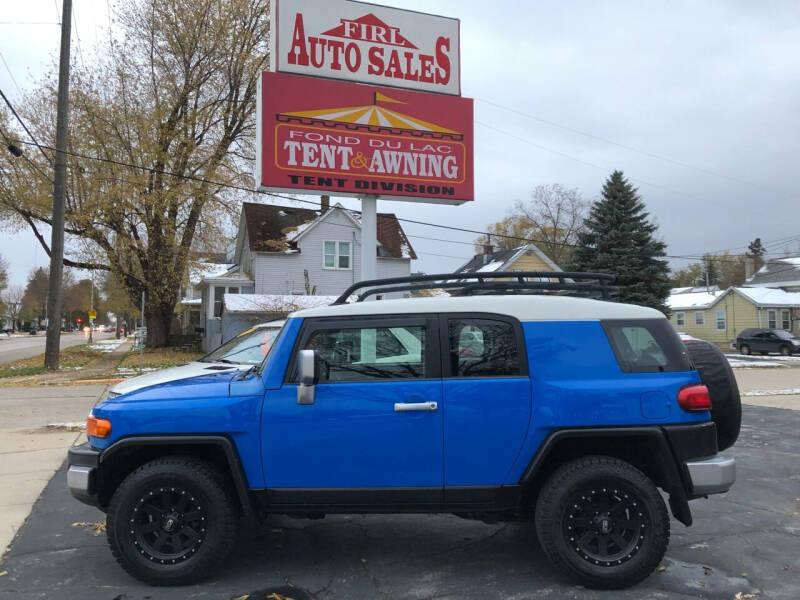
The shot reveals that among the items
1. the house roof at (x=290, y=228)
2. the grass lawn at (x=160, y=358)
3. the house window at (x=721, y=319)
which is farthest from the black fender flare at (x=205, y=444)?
the house window at (x=721, y=319)

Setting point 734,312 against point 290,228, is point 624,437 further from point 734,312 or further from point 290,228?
point 734,312

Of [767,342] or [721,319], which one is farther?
[721,319]

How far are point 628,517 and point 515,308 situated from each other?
147 cm

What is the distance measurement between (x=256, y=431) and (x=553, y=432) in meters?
1.85

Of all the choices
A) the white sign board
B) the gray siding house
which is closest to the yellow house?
the gray siding house

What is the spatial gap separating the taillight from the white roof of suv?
20.5 inches

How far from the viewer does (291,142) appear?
11.1 metres

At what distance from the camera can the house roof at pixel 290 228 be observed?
112 ft

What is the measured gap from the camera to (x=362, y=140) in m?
11.6

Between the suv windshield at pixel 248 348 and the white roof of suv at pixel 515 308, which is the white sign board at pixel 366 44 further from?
the white roof of suv at pixel 515 308

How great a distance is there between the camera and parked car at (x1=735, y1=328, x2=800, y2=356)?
115ft

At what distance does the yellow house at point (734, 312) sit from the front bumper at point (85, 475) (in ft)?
143

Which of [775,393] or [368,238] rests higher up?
[368,238]

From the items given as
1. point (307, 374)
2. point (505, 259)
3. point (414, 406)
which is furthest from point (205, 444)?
point (505, 259)
